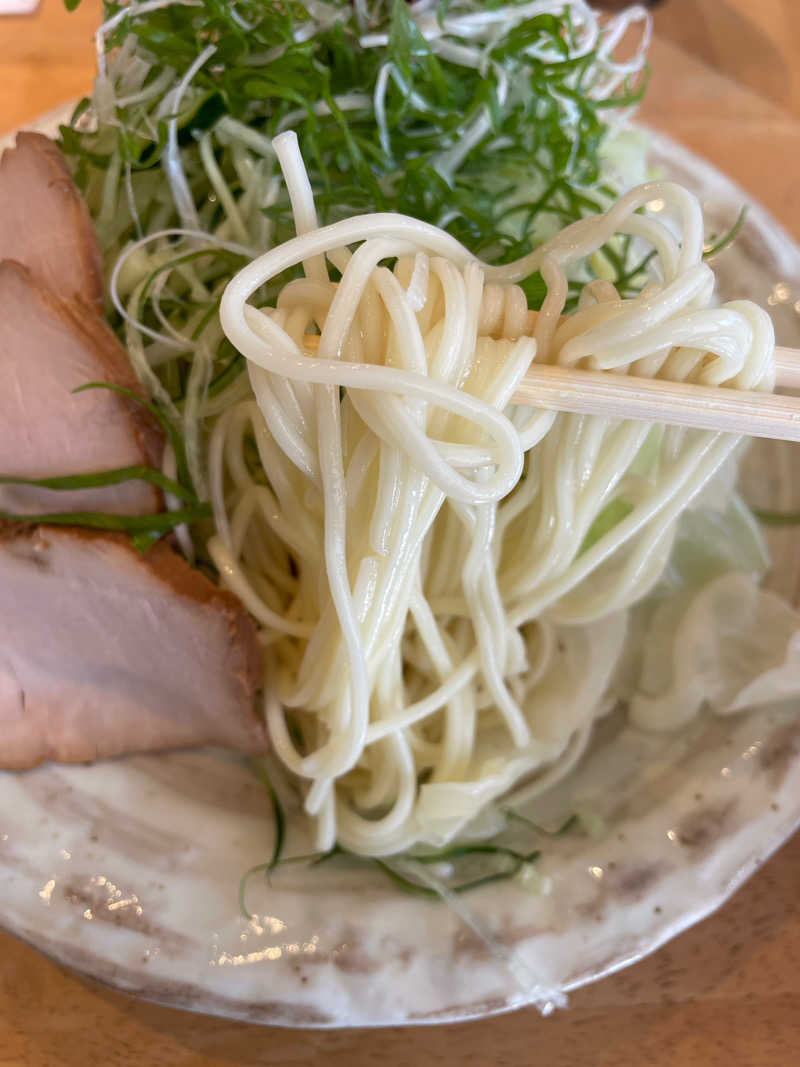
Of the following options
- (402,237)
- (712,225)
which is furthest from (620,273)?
(402,237)

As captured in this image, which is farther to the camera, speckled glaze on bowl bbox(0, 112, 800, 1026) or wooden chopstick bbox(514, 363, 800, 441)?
speckled glaze on bowl bbox(0, 112, 800, 1026)

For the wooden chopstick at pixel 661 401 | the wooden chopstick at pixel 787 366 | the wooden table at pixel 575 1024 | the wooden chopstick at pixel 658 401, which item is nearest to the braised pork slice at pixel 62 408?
the wooden chopstick at pixel 658 401

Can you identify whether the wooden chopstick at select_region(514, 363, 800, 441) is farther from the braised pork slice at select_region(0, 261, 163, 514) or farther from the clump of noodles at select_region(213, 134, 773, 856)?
the braised pork slice at select_region(0, 261, 163, 514)

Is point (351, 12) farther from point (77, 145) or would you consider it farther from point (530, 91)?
point (77, 145)

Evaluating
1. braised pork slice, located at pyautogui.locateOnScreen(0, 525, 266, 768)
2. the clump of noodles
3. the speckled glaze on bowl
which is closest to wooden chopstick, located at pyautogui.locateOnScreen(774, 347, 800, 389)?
the clump of noodles

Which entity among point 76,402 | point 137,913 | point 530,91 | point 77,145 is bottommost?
point 137,913

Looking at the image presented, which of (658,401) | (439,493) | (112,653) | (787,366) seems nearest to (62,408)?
(112,653)

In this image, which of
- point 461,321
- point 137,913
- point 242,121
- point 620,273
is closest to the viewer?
point 461,321
